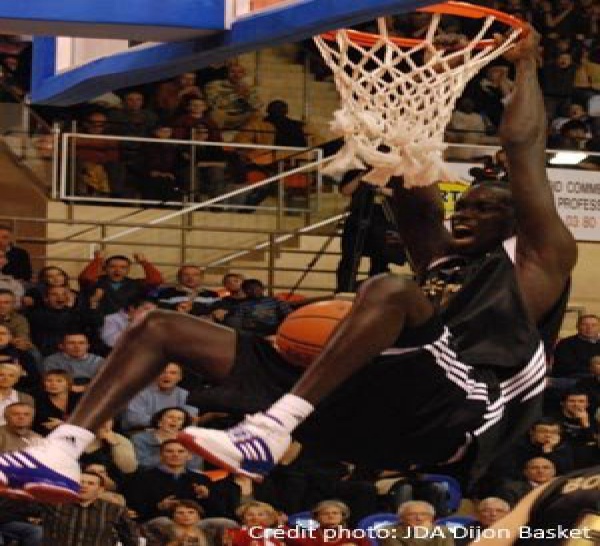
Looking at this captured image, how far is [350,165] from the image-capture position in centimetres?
596

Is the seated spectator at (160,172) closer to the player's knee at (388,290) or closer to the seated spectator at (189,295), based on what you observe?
the seated spectator at (189,295)

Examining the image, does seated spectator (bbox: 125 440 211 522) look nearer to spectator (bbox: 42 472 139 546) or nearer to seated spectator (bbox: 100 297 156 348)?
spectator (bbox: 42 472 139 546)

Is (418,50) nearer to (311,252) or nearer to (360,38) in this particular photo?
(360,38)

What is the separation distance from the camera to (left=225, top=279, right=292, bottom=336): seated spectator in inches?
450

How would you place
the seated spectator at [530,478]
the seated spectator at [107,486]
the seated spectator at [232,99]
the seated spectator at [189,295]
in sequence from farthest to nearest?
the seated spectator at [232,99], the seated spectator at [189,295], the seated spectator at [530,478], the seated spectator at [107,486]

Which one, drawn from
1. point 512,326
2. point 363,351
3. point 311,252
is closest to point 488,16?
point 512,326

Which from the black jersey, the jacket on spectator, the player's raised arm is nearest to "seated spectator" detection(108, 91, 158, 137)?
the jacket on spectator

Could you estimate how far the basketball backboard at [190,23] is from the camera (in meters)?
5.31

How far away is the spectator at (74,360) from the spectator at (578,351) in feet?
11.2

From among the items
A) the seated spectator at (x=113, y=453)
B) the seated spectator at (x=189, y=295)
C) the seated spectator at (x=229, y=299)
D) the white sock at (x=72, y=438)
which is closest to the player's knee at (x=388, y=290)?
the white sock at (x=72, y=438)

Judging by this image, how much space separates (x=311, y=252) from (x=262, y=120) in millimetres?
1419

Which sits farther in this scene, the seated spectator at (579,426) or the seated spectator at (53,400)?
the seated spectator at (579,426)

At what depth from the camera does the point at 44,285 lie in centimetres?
1164

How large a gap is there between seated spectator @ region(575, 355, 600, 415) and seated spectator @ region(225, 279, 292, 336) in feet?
6.74
